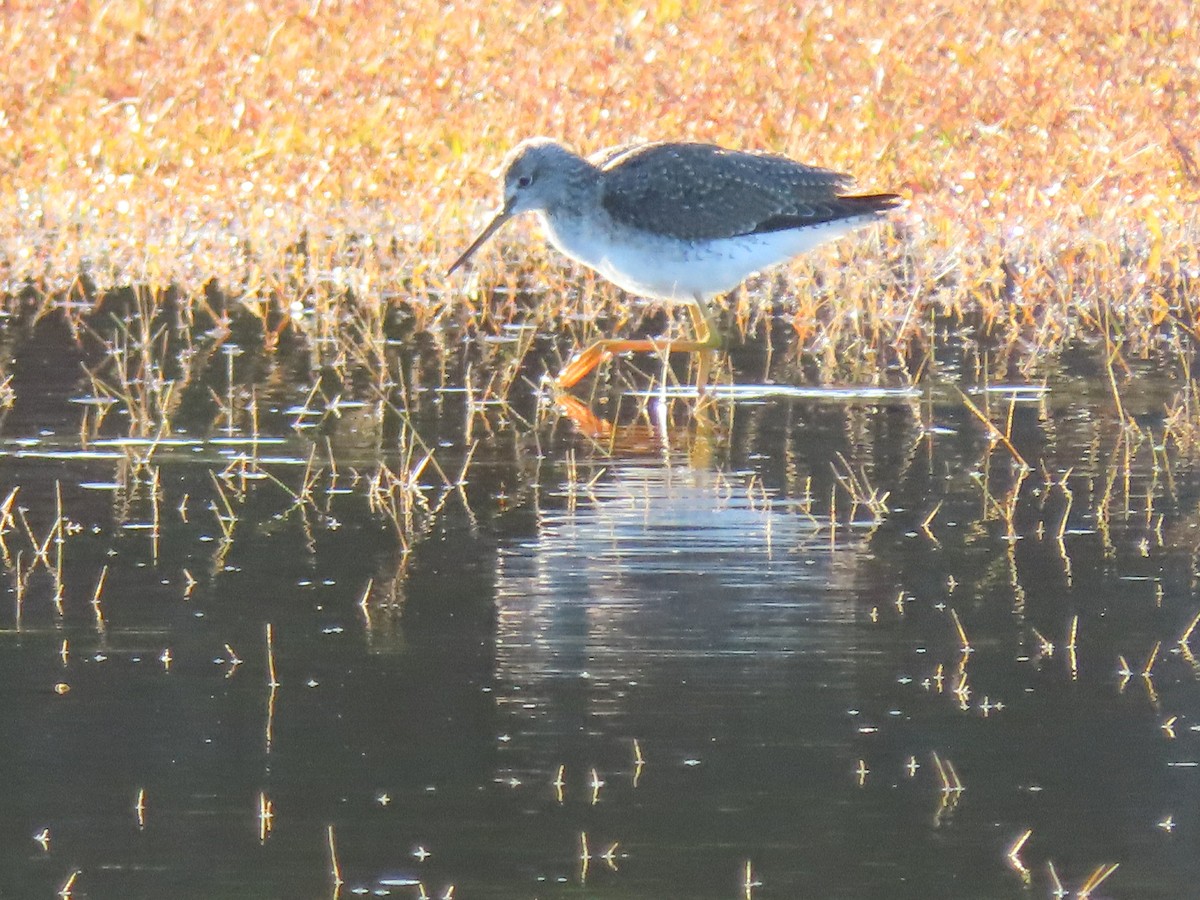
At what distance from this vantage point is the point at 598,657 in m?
5.51

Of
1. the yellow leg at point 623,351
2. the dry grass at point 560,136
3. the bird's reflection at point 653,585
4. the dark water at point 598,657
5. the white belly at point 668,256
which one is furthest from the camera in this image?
the dry grass at point 560,136

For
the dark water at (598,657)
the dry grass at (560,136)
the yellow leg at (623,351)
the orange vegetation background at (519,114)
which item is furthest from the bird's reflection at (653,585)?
the orange vegetation background at (519,114)

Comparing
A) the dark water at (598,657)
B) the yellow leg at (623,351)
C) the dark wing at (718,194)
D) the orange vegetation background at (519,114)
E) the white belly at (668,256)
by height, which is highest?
the orange vegetation background at (519,114)

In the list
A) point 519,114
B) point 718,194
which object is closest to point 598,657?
point 718,194

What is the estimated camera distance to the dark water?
4.40m

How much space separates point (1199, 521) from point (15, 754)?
3393mm

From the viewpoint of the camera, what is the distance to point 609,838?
4438 millimetres

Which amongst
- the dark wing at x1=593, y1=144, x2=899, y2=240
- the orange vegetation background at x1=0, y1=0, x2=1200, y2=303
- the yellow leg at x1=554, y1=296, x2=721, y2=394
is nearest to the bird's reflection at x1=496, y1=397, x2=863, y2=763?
the yellow leg at x1=554, y1=296, x2=721, y2=394

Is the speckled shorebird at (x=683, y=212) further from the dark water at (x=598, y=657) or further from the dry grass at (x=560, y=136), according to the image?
the dark water at (x=598, y=657)

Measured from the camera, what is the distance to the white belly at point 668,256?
9.15 metres

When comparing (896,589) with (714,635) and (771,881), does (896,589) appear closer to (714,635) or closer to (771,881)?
(714,635)

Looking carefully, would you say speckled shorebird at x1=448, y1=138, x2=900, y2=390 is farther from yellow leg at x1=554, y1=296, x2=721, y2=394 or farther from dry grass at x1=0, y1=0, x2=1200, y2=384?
dry grass at x1=0, y1=0, x2=1200, y2=384

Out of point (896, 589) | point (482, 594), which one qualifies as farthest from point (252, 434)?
point (896, 589)

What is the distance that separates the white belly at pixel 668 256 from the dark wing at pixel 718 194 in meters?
0.04
